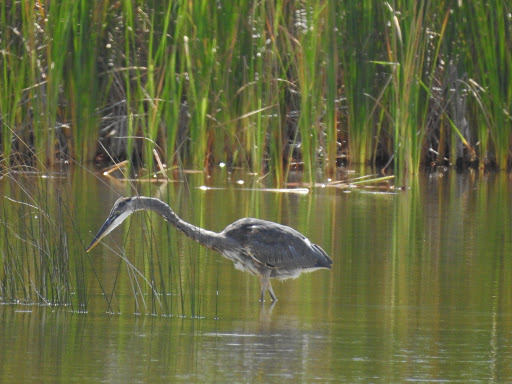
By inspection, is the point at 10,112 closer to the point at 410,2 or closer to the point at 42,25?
the point at 42,25

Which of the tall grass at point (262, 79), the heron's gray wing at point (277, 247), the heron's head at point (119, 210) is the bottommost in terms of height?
the heron's gray wing at point (277, 247)

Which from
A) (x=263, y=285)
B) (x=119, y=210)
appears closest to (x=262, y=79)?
(x=119, y=210)

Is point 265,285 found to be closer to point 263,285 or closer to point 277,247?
point 263,285

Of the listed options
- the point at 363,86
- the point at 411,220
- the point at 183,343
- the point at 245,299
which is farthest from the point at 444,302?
the point at 363,86

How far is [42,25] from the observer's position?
12594 mm

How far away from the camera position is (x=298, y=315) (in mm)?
6094

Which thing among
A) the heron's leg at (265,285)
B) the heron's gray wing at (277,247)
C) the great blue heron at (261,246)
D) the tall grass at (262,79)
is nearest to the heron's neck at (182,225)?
the great blue heron at (261,246)

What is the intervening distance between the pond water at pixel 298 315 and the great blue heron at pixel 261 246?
0.13 meters

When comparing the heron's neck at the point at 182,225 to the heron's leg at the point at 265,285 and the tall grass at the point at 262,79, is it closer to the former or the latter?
the heron's leg at the point at 265,285

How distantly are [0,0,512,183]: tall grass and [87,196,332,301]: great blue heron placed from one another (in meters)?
4.03

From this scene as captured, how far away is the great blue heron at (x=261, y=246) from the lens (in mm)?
6754

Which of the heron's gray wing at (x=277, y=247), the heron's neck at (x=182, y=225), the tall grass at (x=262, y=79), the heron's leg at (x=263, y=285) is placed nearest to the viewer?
the heron's leg at (x=263, y=285)

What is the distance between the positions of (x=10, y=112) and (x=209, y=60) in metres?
2.02

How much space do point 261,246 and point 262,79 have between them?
4.89 m
